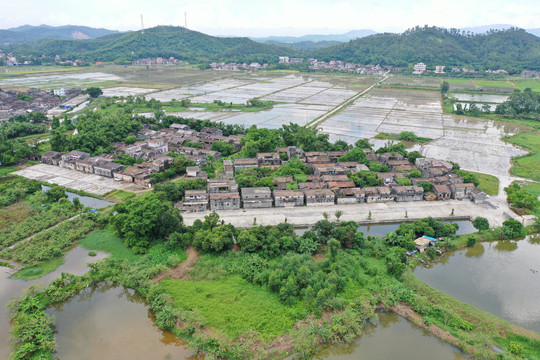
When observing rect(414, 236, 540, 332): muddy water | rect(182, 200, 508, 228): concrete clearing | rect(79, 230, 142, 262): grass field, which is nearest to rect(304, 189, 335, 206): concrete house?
rect(182, 200, 508, 228): concrete clearing

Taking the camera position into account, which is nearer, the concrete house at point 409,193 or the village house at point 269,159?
the concrete house at point 409,193

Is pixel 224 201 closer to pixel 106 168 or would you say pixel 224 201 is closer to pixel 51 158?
pixel 106 168

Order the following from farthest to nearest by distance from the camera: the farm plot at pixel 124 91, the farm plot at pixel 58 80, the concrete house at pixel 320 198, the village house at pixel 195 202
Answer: the farm plot at pixel 58 80
the farm plot at pixel 124 91
the concrete house at pixel 320 198
the village house at pixel 195 202

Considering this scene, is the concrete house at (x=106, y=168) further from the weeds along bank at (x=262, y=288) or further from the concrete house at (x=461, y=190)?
the concrete house at (x=461, y=190)

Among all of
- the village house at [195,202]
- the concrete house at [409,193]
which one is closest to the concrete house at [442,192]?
the concrete house at [409,193]

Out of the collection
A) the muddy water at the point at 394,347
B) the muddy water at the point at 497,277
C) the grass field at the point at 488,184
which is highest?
the grass field at the point at 488,184

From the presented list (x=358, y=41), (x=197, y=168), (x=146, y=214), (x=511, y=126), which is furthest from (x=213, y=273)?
(x=358, y=41)
